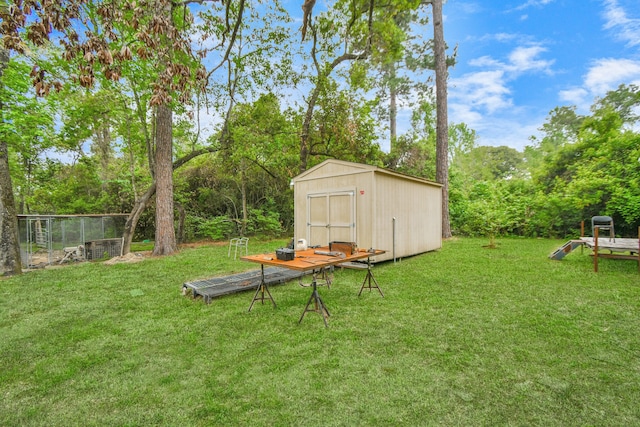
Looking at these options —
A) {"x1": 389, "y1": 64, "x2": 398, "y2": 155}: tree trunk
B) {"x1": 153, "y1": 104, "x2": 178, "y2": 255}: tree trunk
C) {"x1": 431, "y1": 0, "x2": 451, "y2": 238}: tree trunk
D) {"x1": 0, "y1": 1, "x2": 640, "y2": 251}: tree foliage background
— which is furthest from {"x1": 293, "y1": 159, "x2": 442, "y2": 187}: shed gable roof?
{"x1": 389, "y1": 64, "x2": 398, "y2": 155}: tree trunk

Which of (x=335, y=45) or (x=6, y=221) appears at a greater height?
(x=335, y=45)

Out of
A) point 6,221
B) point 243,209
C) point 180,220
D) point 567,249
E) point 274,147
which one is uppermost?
point 274,147

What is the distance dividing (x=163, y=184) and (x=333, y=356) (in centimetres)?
805

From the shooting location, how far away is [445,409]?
177 centimetres

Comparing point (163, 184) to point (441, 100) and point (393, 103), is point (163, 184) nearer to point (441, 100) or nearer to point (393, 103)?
point (441, 100)

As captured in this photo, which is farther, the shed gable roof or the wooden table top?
the shed gable roof

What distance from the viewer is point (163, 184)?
332 inches

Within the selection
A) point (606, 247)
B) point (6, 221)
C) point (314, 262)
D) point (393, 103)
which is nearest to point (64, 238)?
point (6, 221)

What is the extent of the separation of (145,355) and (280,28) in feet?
35.2

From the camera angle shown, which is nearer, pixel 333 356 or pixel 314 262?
pixel 333 356

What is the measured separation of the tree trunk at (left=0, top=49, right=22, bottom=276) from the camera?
5.66 metres

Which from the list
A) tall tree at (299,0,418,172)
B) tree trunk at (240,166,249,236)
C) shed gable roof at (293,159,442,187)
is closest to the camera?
shed gable roof at (293,159,442,187)

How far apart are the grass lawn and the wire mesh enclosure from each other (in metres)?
3.15

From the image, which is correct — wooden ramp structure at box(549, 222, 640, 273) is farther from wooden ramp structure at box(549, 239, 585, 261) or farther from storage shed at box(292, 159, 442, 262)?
storage shed at box(292, 159, 442, 262)
